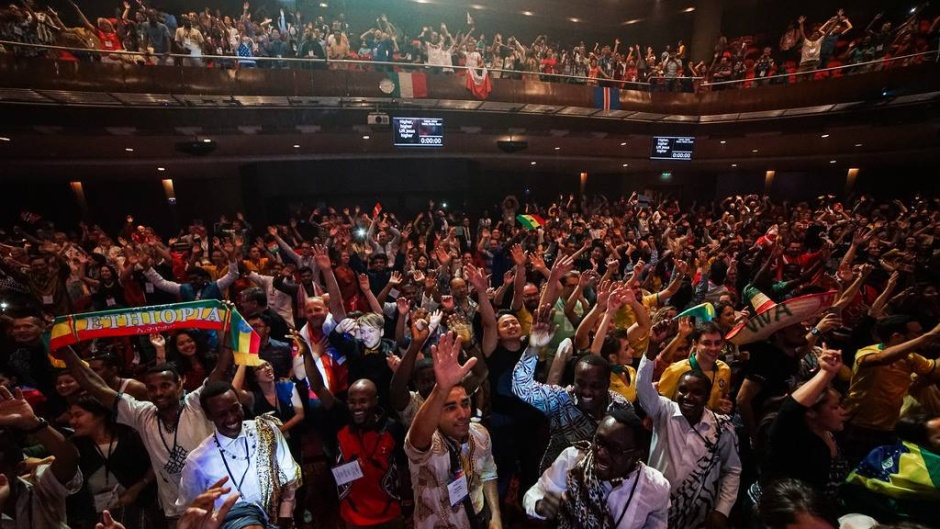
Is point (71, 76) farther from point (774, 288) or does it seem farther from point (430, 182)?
point (774, 288)

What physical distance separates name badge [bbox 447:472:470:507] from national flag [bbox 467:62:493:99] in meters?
8.86

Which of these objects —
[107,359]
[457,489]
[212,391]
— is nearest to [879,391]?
[457,489]

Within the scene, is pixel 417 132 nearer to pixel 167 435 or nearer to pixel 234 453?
pixel 167 435

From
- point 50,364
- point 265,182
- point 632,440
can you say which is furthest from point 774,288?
point 265,182

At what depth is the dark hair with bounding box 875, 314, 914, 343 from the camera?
2.89 meters

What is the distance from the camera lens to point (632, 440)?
5.41 feet

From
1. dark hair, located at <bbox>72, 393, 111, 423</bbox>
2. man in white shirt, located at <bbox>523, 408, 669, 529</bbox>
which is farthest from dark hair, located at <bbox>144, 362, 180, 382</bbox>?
man in white shirt, located at <bbox>523, 408, 669, 529</bbox>

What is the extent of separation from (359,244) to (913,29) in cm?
1495

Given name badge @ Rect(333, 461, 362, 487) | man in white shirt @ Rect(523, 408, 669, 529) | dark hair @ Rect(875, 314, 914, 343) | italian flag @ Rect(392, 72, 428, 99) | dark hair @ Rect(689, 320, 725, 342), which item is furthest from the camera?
italian flag @ Rect(392, 72, 428, 99)

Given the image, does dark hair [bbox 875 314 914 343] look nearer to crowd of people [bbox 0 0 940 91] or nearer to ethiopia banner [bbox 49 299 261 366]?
ethiopia banner [bbox 49 299 261 366]

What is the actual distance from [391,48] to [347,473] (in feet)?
34.8

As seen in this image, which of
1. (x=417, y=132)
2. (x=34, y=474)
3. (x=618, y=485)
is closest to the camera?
(x=618, y=485)

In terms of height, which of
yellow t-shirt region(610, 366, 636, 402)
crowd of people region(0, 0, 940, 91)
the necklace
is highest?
crowd of people region(0, 0, 940, 91)

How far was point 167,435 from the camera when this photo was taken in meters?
2.26
